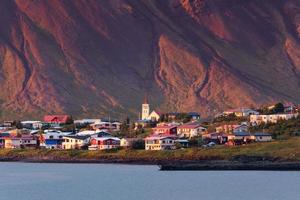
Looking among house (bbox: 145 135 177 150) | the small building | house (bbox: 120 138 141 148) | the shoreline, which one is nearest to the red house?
the small building

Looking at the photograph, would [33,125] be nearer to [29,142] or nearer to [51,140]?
[29,142]

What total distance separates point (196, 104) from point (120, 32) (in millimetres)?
24451

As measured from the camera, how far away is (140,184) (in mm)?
72125

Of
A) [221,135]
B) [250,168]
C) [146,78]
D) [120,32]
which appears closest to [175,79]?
[146,78]

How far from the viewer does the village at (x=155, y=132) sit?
95250 mm

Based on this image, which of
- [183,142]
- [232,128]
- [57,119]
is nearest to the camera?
[183,142]

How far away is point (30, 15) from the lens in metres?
170

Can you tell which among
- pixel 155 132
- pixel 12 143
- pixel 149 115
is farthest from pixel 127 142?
pixel 149 115

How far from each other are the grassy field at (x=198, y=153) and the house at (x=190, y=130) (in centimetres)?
974

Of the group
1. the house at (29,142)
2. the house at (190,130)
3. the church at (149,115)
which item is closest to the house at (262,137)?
the house at (190,130)

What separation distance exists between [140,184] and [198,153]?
1629 centimetres

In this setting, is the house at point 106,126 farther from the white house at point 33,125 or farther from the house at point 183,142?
the house at point 183,142

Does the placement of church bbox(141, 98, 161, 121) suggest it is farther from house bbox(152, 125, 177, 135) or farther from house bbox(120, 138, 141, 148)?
house bbox(120, 138, 141, 148)

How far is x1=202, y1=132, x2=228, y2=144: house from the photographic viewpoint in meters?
96.2
